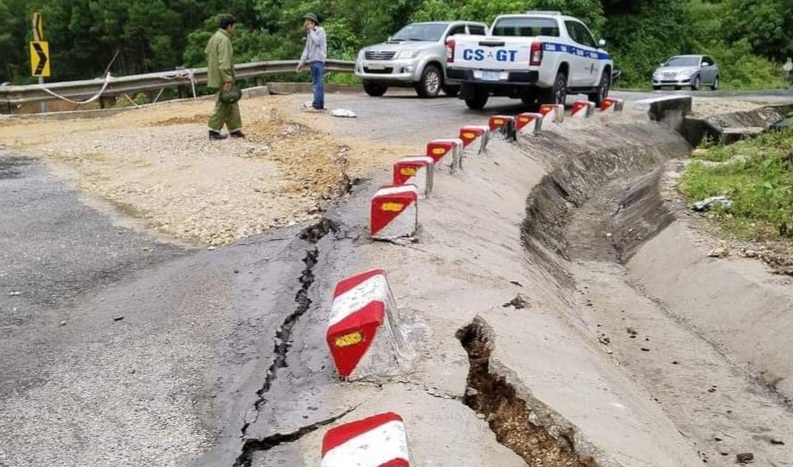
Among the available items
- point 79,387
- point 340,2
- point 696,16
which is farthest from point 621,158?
point 696,16

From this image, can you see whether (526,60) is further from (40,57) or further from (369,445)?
(369,445)

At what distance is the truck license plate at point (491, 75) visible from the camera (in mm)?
14656

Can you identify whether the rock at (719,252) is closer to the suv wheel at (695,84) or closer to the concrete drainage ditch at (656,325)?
the concrete drainage ditch at (656,325)

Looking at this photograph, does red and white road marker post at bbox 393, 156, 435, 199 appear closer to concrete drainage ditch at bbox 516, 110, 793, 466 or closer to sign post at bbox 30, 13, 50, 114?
concrete drainage ditch at bbox 516, 110, 793, 466

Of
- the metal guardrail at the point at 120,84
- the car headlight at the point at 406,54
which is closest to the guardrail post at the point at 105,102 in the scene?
the metal guardrail at the point at 120,84

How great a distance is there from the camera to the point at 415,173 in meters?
7.62

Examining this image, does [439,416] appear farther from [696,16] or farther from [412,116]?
[696,16]

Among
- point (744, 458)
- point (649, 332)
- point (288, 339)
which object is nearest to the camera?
point (288, 339)

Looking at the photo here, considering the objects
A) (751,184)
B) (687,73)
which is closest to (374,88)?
(751,184)

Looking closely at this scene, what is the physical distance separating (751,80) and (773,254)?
38.0m

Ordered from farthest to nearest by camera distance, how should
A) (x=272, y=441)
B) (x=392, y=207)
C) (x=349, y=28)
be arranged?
(x=349, y=28) < (x=392, y=207) < (x=272, y=441)

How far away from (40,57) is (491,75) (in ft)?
28.6

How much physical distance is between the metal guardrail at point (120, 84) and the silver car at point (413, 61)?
2775 millimetres

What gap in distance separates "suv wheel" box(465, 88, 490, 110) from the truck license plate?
1.09m
